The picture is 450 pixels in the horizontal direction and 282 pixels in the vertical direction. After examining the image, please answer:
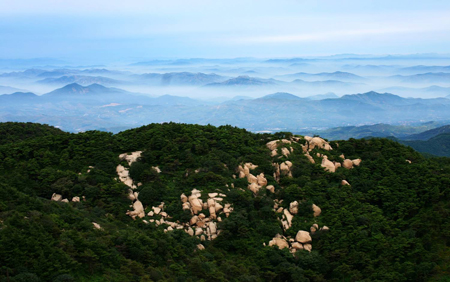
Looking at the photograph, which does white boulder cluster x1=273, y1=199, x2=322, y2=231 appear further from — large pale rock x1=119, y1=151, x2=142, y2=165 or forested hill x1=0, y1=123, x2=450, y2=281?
large pale rock x1=119, y1=151, x2=142, y2=165

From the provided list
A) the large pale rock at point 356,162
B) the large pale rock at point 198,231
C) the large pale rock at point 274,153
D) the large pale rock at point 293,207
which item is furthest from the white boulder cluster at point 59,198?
the large pale rock at point 356,162

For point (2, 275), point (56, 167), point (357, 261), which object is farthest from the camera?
point (56, 167)

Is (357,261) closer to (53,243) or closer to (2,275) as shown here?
(53,243)

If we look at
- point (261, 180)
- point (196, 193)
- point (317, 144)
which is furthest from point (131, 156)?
point (317, 144)

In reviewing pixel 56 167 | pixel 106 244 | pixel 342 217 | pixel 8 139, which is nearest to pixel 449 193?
pixel 342 217

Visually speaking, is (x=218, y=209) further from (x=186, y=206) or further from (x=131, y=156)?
(x=131, y=156)

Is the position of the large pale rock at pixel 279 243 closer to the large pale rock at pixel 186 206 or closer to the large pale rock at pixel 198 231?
the large pale rock at pixel 198 231
